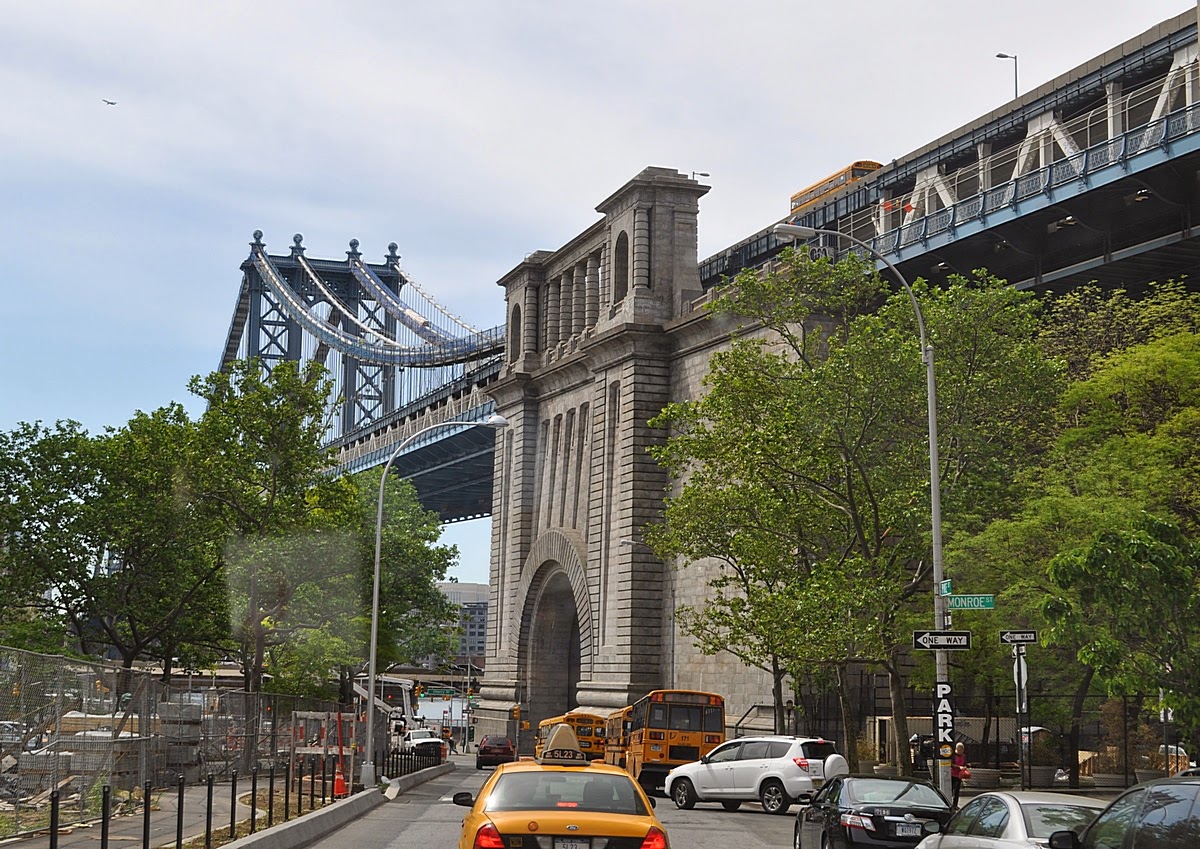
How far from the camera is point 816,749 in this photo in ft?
108

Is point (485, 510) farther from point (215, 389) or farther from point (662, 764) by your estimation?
point (662, 764)

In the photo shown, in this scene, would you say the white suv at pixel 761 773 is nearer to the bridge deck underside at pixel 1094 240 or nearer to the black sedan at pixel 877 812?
the black sedan at pixel 877 812

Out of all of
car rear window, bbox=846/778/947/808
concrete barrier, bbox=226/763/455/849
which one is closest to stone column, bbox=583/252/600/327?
concrete barrier, bbox=226/763/455/849

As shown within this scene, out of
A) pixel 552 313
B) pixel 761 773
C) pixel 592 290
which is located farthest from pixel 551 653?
pixel 761 773

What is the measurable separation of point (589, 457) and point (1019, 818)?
54911 millimetres

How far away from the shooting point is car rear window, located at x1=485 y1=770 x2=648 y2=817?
541 inches

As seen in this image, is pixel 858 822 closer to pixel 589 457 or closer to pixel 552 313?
pixel 589 457

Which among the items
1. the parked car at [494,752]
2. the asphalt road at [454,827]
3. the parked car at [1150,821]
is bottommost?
the parked car at [494,752]

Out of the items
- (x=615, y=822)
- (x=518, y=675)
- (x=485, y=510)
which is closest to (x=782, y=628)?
(x=615, y=822)

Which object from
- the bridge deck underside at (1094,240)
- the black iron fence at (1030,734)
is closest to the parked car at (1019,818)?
the black iron fence at (1030,734)

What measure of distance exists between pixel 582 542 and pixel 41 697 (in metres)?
47.9

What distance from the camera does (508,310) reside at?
81062 mm

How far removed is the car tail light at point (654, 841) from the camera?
523 inches

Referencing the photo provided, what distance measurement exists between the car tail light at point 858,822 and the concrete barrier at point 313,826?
745cm
